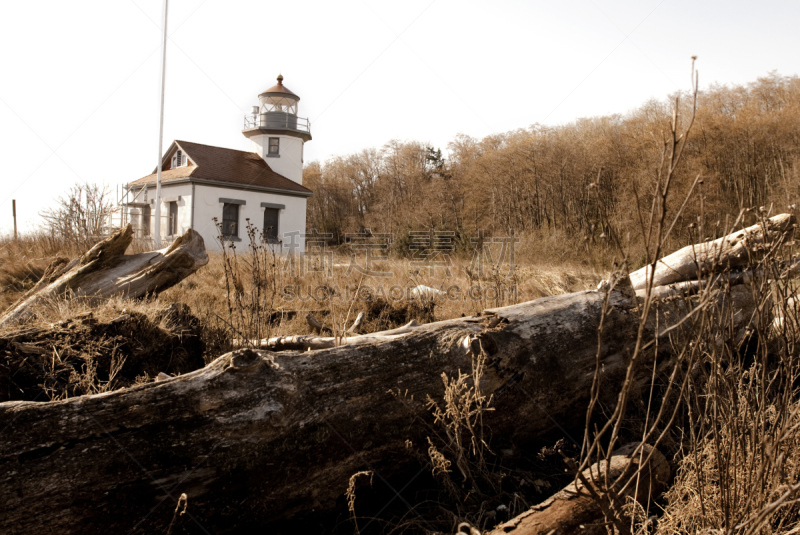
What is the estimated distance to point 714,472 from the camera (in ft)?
8.84

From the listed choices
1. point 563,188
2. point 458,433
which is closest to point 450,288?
point 458,433

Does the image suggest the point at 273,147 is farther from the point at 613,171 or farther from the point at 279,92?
the point at 613,171

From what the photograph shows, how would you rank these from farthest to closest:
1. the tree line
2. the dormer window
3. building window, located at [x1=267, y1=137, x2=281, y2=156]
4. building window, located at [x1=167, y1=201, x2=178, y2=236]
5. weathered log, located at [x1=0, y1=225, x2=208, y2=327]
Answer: building window, located at [x1=267, y1=137, x2=281, y2=156] → the dormer window → building window, located at [x1=167, y1=201, x2=178, y2=236] → the tree line → weathered log, located at [x1=0, y1=225, x2=208, y2=327]

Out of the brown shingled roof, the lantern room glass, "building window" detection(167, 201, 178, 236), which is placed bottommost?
"building window" detection(167, 201, 178, 236)

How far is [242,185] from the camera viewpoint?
22875 mm

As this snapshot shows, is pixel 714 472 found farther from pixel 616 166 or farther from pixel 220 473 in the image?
pixel 616 166

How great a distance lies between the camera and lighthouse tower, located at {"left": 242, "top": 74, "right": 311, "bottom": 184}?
25.6 metres

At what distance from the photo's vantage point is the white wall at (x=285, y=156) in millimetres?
25750

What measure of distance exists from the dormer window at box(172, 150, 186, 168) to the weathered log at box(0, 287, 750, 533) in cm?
2437

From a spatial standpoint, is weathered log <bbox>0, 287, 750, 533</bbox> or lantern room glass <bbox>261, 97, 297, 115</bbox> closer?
weathered log <bbox>0, 287, 750, 533</bbox>

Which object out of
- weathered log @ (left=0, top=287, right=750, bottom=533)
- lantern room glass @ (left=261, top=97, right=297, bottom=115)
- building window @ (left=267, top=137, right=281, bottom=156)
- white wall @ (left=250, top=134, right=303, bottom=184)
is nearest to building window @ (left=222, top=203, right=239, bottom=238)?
white wall @ (left=250, top=134, right=303, bottom=184)

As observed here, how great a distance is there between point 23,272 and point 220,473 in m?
8.74

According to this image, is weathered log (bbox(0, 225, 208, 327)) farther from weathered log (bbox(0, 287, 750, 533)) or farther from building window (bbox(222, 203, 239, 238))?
building window (bbox(222, 203, 239, 238))

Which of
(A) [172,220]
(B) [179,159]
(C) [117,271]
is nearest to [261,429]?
(C) [117,271]
